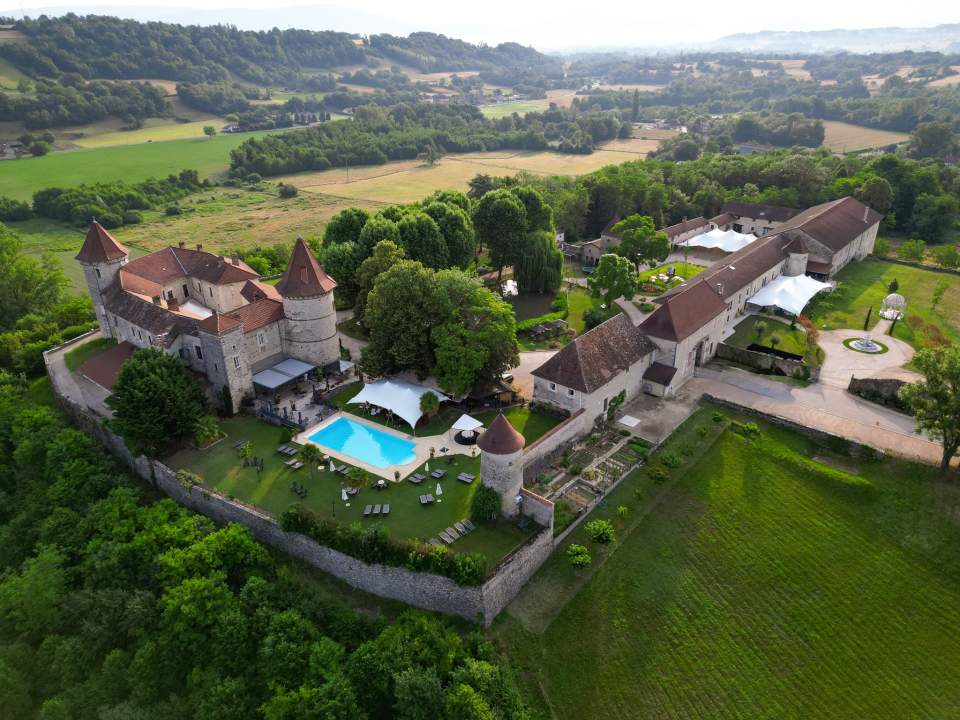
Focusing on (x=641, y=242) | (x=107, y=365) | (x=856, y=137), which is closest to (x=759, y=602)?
(x=641, y=242)

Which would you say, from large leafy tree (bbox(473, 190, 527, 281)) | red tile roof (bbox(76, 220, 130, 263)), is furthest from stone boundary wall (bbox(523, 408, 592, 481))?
red tile roof (bbox(76, 220, 130, 263))

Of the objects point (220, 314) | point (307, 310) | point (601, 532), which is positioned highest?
point (220, 314)

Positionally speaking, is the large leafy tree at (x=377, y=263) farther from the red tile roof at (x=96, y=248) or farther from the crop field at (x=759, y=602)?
the crop field at (x=759, y=602)

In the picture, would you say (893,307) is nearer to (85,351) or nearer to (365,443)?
(365,443)

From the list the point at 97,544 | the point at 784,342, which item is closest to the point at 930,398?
the point at 784,342

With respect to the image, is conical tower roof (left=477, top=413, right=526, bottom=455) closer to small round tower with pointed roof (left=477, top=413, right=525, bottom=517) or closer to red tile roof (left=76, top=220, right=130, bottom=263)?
small round tower with pointed roof (left=477, top=413, right=525, bottom=517)

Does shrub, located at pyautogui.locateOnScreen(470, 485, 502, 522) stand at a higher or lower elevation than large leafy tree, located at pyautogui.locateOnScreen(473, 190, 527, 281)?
lower

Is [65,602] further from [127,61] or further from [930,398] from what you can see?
[127,61]
